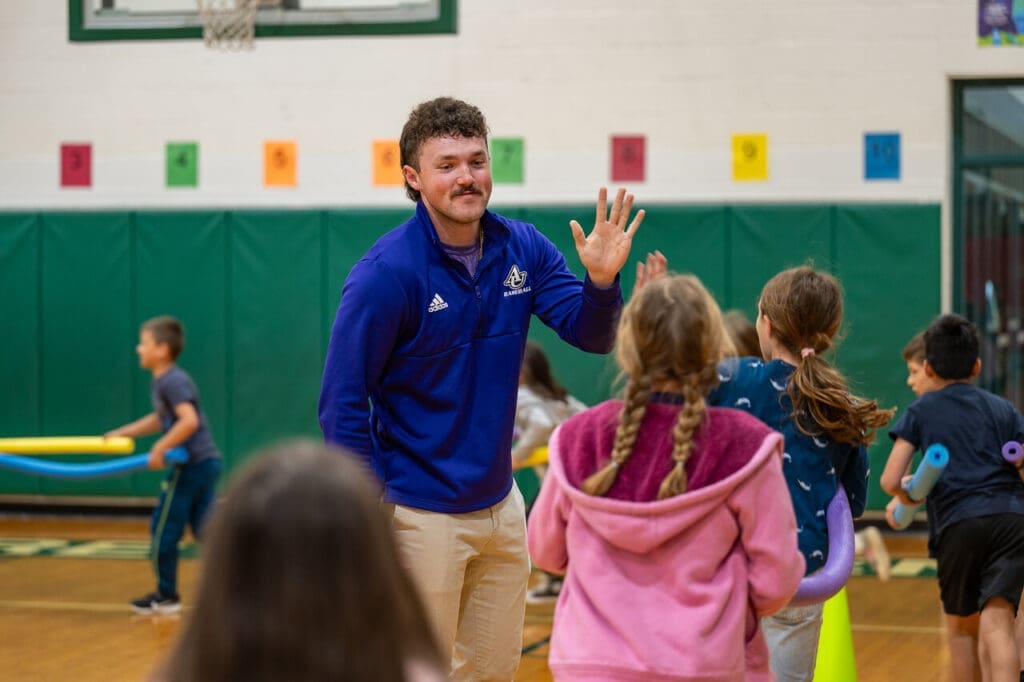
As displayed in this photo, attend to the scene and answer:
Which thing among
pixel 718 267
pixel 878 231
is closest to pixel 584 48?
pixel 718 267

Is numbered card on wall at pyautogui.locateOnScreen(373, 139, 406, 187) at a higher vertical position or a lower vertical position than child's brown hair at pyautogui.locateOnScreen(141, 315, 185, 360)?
higher

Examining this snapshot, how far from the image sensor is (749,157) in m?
10.2

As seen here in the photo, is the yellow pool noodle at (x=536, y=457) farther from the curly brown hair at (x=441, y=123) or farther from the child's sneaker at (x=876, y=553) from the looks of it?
the curly brown hair at (x=441, y=123)

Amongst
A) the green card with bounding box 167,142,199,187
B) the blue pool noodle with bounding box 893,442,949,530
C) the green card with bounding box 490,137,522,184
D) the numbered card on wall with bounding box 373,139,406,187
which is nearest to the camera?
the blue pool noodle with bounding box 893,442,949,530

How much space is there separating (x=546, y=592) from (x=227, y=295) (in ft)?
14.2

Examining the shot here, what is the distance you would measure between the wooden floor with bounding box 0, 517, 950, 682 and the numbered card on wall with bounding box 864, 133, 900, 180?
2706 millimetres

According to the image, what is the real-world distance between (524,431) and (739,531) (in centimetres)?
456

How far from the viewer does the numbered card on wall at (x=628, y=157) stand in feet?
34.0

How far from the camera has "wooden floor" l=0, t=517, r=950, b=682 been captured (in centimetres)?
612

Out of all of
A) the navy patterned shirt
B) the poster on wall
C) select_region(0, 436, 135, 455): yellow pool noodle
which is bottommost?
select_region(0, 436, 135, 455): yellow pool noodle

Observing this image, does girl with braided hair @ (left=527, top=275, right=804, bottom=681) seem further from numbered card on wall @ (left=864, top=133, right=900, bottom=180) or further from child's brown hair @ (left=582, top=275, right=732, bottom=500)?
numbered card on wall @ (left=864, top=133, right=900, bottom=180)

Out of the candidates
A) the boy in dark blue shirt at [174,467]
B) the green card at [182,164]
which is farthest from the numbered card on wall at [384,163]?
the boy in dark blue shirt at [174,467]

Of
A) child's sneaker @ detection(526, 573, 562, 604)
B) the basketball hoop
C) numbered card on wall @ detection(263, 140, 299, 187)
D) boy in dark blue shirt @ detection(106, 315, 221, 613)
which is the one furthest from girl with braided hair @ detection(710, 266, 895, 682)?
the basketball hoop

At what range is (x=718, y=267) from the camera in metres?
10.3
